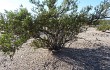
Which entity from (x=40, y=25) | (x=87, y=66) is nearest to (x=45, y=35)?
(x=40, y=25)

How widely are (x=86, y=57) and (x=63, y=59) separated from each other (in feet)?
2.72

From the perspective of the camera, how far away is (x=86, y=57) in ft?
29.8

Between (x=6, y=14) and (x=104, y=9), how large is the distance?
11.7ft

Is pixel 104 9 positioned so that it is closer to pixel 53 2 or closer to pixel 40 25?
pixel 53 2

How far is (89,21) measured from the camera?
371 inches

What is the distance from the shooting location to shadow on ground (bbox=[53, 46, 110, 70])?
8352 mm

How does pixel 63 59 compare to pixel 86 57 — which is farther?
pixel 86 57

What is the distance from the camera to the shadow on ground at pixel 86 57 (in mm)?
8352

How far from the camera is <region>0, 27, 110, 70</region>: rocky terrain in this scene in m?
8.31

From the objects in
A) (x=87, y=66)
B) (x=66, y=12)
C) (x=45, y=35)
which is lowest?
(x=87, y=66)

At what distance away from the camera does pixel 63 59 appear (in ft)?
28.7

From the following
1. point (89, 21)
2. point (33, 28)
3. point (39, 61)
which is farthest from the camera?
point (89, 21)

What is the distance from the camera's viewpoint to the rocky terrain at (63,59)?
8.31m

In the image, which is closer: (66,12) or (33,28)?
(33,28)
